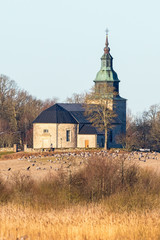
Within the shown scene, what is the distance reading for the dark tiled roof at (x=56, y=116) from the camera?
76.9m

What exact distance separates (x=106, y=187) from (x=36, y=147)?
45461 millimetres

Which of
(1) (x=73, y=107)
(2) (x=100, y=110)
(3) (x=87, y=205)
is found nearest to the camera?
(3) (x=87, y=205)

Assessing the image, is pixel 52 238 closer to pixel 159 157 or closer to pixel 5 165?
pixel 5 165

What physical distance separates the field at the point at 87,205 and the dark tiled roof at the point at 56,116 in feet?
135

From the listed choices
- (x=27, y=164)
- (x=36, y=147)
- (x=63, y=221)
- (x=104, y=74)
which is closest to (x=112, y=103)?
(x=104, y=74)

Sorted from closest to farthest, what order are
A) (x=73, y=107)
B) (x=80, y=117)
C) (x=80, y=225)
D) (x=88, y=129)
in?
(x=80, y=225)
(x=88, y=129)
(x=80, y=117)
(x=73, y=107)

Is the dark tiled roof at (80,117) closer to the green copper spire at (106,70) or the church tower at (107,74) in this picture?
Answer: the church tower at (107,74)

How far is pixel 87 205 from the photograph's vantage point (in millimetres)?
29812

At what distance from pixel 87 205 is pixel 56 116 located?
47.5 meters

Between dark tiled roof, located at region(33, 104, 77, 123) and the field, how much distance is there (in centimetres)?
4114

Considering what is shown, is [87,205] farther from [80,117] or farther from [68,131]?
[80,117]

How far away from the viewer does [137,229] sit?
24.4 metres

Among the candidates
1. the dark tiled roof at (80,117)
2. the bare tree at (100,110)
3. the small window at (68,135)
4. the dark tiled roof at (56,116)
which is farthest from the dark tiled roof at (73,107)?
the small window at (68,135)

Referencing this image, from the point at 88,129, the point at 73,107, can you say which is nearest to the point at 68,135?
the point at 88,129
